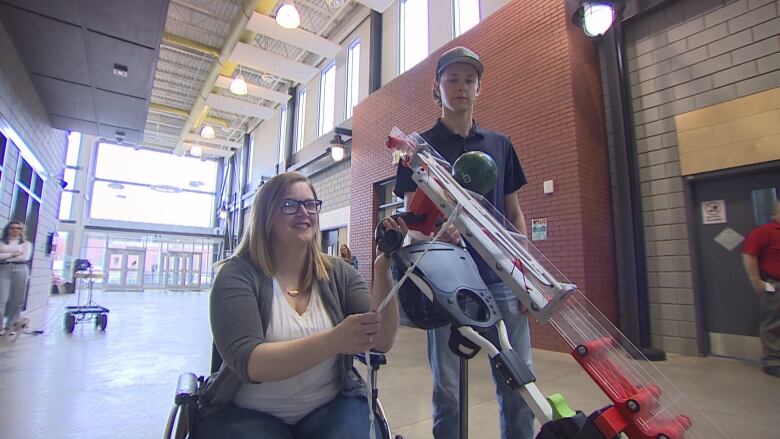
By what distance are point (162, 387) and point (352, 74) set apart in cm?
791

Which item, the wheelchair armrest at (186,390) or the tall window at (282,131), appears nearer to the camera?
the wheelchair armrest at (186,390)

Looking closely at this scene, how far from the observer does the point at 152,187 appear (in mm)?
17469

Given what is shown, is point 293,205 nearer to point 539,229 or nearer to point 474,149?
point 474,149

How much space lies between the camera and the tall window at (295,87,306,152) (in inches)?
448

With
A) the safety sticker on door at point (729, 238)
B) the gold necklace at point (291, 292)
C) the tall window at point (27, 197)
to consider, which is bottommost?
the gold necklace at point (291, 292)

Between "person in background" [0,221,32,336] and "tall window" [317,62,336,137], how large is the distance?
6.63 metres

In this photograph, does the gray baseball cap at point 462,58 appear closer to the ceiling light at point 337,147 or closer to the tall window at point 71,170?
the ceiling light at point 337,147

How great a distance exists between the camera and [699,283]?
12.5 feet

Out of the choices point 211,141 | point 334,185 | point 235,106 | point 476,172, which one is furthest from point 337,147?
point 211,141

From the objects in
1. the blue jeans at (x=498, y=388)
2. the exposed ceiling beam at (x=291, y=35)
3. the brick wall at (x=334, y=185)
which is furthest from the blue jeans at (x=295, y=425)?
the exposed ceiling beam at (x=291, y=35)

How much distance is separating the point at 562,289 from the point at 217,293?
859mm

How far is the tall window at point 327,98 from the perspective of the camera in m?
10.0

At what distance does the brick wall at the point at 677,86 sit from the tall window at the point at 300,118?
8.82 metres

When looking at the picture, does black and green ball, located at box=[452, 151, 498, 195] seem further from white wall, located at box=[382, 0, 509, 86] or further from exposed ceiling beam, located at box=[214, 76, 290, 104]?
exposed ceiling beam, located at box=[214, 76, 290, 104]
